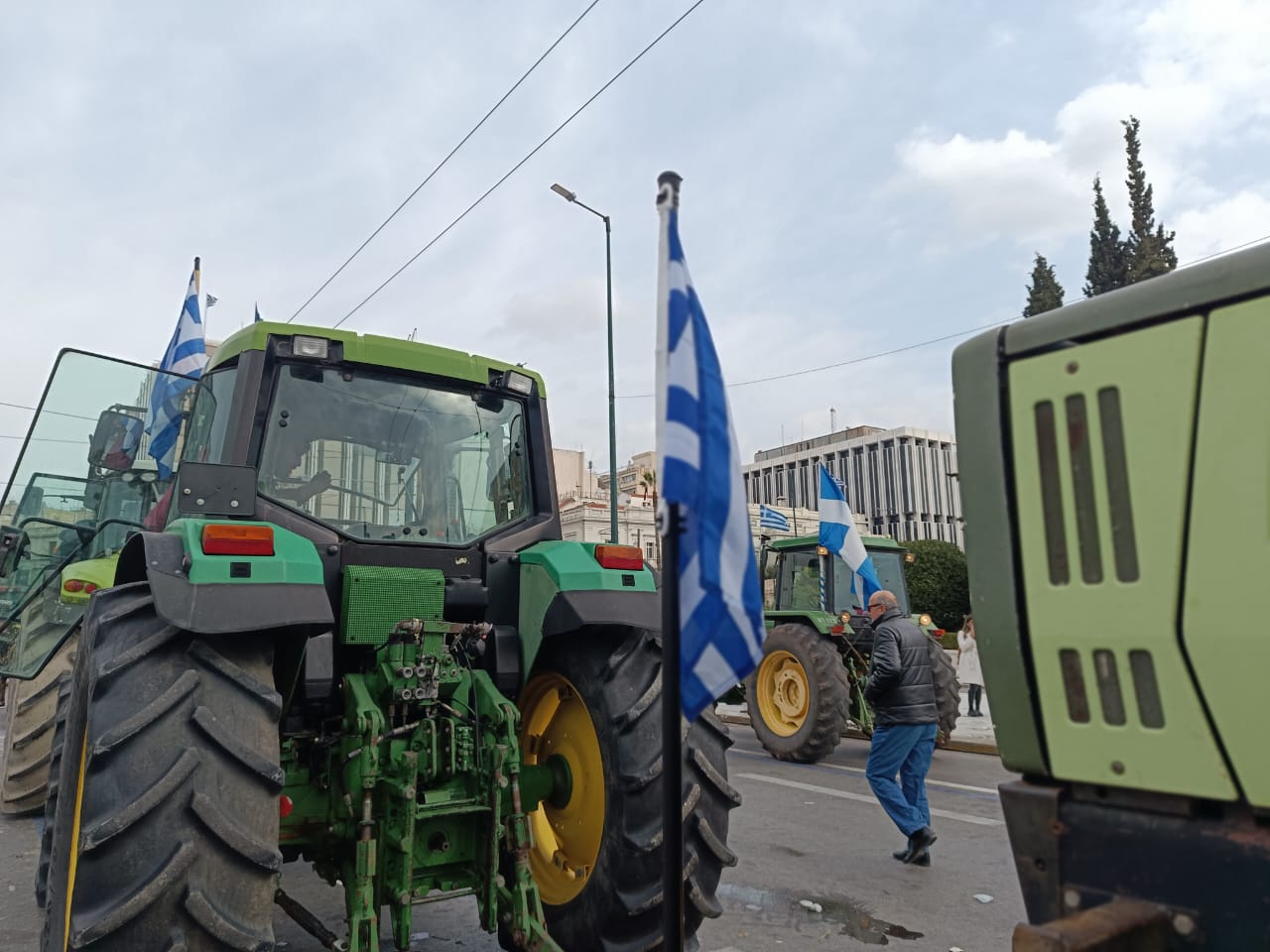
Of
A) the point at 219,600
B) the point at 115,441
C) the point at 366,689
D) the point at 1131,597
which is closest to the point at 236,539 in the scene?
the point at 219,600

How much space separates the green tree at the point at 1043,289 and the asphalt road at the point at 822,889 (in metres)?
34.9

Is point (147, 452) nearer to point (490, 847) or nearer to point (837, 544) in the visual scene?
point (490, 847)

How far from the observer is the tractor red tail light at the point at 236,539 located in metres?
3.13

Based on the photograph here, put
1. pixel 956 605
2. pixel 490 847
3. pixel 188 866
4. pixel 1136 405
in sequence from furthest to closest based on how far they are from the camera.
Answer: pixel 956 605, pixel 490 847, pixel 188 866, pixel 1136 405

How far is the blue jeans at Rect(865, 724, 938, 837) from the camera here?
603 cm

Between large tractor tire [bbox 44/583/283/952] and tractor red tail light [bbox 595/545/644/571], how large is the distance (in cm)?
145

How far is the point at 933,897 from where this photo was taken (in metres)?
5.16

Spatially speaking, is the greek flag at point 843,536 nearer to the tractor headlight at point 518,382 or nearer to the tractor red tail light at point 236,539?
the tractor headlight at point 518,382

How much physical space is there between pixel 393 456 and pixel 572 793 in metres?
1.65

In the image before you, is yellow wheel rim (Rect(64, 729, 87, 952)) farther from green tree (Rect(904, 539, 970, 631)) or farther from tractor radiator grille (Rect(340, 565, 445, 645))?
→ green tree (Rect(904, 539, 970, 631))

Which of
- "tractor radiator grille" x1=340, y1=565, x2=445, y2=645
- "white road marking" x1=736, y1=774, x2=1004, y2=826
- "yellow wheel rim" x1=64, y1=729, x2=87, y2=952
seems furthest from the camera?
"white road marking" x1=736, y1=774, x2=1004, y2=826

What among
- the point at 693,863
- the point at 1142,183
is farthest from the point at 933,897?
the point at 1142,183

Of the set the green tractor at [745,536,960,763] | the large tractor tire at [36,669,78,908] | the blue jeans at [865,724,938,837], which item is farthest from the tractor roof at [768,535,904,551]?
the large tractor tire at [36,669,78,908]

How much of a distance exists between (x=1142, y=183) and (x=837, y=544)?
31.2 metres
